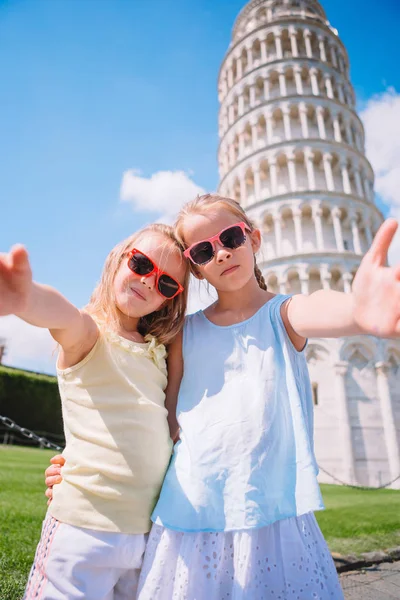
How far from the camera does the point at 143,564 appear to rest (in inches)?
57.0

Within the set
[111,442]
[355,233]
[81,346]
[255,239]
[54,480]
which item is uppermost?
[355,233]

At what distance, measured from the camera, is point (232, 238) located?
5.98ft

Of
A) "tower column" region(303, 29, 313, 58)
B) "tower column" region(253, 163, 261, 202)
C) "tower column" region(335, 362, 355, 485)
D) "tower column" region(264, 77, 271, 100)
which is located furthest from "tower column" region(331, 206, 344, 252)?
"tower column" region(303, 29, 313, 58)

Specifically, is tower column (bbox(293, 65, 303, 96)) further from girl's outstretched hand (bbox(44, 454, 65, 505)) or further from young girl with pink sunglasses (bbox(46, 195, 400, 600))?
girl's outstretched hand (bbox(44, 454, 65, 505))

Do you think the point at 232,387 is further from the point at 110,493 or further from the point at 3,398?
the point at 3,398

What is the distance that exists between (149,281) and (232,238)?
451 millimetres

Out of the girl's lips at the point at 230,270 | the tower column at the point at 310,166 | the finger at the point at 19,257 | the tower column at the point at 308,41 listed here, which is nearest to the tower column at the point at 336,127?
the tower column at the point at 310,166

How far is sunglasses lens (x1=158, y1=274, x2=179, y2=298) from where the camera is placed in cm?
183

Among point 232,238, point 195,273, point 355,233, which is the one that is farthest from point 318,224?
point 232,238

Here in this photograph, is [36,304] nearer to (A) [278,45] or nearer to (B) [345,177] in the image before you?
(B) [345,177]

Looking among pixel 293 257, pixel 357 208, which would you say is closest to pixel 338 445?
pixel 293 257

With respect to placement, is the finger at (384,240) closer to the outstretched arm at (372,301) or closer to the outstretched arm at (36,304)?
the outstretched arm at (372,301)

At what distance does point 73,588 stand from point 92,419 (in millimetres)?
572

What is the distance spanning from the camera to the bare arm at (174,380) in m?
1.77
